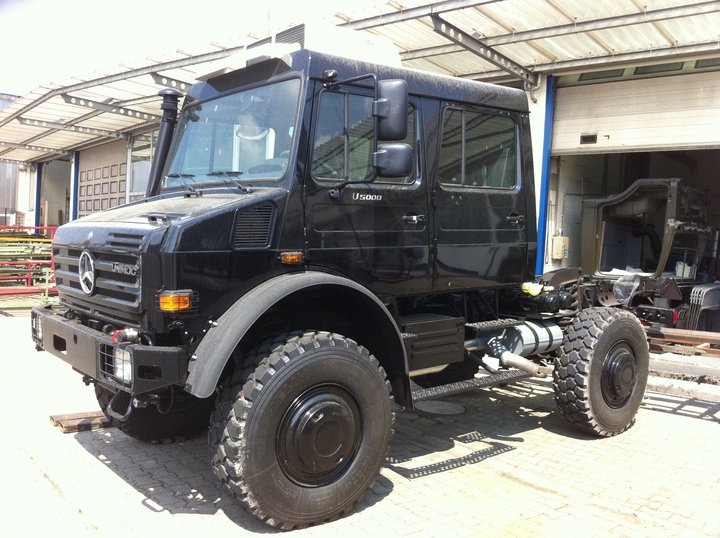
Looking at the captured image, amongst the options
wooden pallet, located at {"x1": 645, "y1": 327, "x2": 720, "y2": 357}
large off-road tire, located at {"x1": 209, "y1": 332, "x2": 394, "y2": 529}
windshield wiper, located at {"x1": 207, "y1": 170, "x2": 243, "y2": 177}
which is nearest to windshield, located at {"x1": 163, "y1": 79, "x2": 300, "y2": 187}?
windshield wiper, located at {"x1": 207, "y1": 170, "x2": 243, "y2": 177}

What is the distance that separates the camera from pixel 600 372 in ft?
17.2

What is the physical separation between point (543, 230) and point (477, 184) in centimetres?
820

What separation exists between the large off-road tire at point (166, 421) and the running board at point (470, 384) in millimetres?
1675

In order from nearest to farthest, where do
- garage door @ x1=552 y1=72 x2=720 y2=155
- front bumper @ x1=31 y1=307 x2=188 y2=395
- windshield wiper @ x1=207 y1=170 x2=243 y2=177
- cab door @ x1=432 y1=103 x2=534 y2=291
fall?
front bumper @ x1=31 y1=307 x2=188 y2=395, windshield wiper @ x1=207 y1=170 x2=243 y2=177, cab door @ x1=432 y1=103 x2=534 y2=291, garage door @ x1=552 y1=72 x2=720 y2=155

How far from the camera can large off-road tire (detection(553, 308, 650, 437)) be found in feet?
16.9

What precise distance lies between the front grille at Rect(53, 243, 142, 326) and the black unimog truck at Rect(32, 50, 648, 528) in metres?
0.01

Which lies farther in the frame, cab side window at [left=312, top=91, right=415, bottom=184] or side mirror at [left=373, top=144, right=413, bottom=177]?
cab side window at [left=312, top=91, right=415, bottom=184]

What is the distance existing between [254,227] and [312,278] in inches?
17.6

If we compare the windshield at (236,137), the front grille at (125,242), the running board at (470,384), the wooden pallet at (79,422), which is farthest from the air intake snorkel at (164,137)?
the running board at (470,384)

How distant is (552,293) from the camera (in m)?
5.53

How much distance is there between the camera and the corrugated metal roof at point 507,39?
8844mm

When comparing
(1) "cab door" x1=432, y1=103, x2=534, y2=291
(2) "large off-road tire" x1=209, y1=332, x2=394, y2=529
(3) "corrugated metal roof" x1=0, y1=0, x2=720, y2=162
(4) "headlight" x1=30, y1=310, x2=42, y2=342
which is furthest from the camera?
(3) "corrugated metal roof" x1=0, y1=0, x2=720, y2=162

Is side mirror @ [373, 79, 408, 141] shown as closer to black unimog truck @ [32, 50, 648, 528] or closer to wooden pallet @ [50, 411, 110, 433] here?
black unimog truck @ [32, 50, 648, 528]

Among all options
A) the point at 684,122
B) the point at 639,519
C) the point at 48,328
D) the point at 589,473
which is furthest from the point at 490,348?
the point at 684,122
